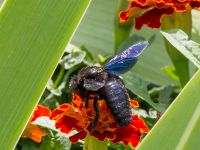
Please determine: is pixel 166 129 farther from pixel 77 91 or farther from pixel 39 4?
pixel 77 91

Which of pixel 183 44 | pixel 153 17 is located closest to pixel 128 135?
pixel 183 44

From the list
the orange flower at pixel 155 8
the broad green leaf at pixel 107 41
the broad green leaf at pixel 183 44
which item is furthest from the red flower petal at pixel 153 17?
the broad green leaf at pixel 107 41

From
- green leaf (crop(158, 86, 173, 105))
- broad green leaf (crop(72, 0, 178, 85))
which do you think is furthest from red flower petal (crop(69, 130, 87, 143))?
broad green leaf (crop(72, 0, 178, 85))

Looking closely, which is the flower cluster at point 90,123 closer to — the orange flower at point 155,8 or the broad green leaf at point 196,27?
the orange flower at point 155,8

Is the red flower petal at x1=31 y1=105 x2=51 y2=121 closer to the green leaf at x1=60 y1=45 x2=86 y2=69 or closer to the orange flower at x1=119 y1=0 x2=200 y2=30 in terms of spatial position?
the orange flower at x1=119 y1=0 x2=200 y2=30

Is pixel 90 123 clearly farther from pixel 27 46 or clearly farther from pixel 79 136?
pixel 27 46

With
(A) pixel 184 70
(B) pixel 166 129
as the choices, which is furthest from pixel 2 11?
(A) pixel 184 70
